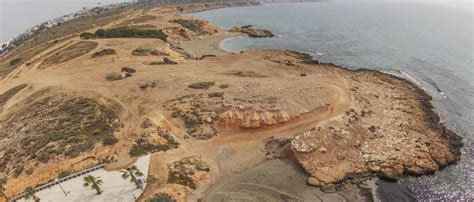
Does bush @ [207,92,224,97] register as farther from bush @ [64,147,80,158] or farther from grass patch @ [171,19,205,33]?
grass patch @ [171,19,205,33]

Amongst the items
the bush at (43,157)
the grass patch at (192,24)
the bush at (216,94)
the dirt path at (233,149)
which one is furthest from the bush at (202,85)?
the grass patch at (192,24)

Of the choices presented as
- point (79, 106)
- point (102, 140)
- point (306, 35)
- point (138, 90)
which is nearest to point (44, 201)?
point (102, 140)

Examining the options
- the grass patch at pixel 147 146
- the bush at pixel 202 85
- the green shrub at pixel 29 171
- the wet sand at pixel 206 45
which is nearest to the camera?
the green shrub at pixel 29 171

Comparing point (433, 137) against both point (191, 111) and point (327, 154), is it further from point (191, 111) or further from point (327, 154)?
point (191, 111)

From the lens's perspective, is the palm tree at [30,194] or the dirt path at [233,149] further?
the dirt path at [233,149]

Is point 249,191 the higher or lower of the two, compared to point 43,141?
lower

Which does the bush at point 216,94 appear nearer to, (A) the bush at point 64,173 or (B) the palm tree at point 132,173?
(B) the palm tree at point 132,173

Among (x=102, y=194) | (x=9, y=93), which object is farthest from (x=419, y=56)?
(x=9, y=93)
